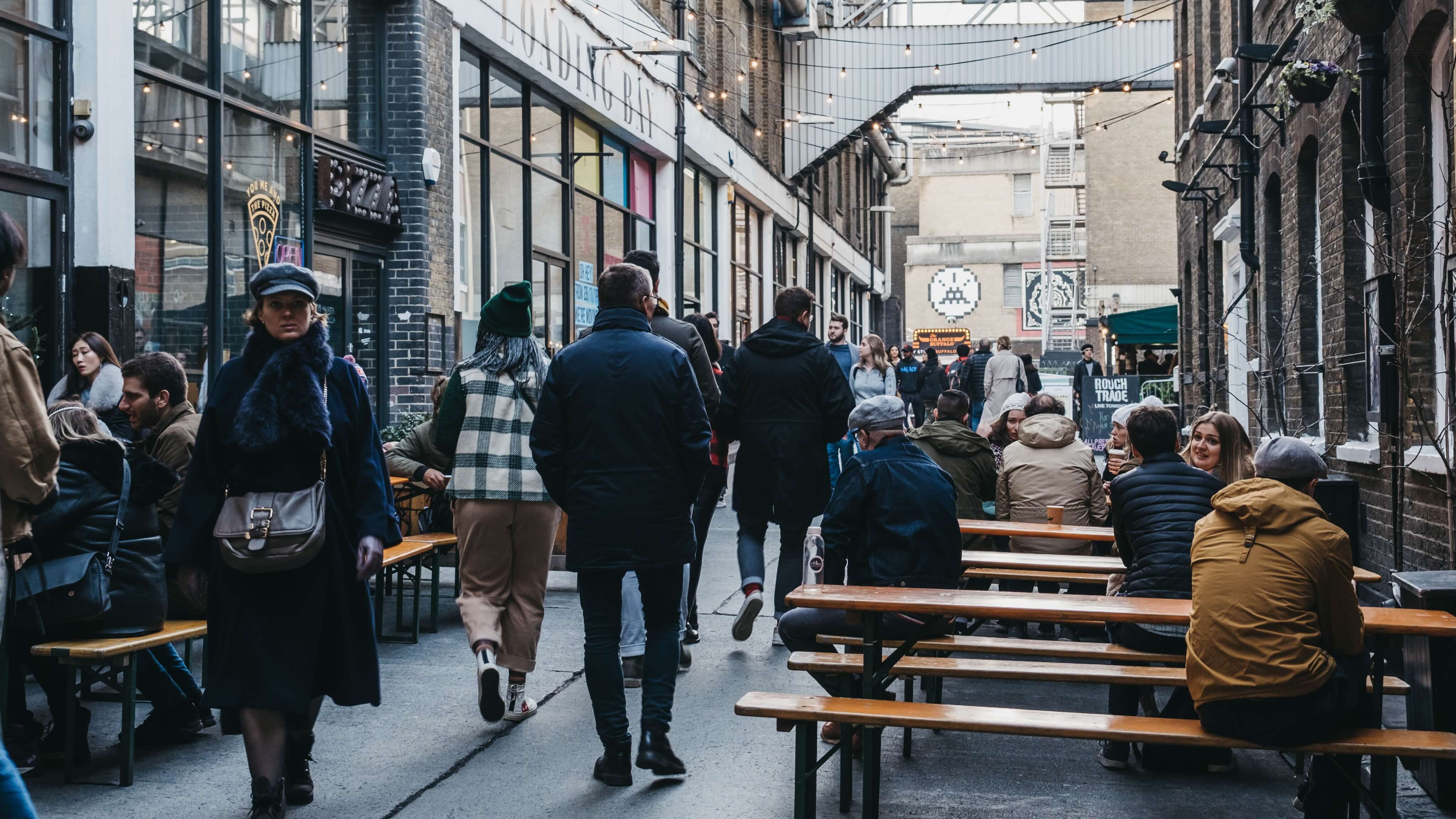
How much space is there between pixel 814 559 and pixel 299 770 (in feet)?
9.66

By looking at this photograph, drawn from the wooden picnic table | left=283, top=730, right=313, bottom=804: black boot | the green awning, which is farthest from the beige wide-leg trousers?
the green awning

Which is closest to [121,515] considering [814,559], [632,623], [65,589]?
[65,589]

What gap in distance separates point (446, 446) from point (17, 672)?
1.89 meters

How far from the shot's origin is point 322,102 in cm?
1220

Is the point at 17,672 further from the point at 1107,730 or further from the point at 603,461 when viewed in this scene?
the point at 1107,730

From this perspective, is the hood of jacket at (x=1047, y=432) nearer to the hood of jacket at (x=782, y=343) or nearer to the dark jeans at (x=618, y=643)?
the hood of jacket at (x=782, y=343)

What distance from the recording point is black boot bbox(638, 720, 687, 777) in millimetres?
5312

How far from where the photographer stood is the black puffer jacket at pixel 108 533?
5.28 m

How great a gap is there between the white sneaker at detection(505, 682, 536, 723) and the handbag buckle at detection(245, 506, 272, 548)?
2116 millimetres

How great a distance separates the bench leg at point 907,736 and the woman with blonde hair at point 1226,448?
1.57 m

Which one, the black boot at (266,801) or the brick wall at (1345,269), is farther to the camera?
the brick wall at (1345,269)

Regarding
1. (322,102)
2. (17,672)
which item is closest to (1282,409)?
(322,102)

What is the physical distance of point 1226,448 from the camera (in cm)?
624

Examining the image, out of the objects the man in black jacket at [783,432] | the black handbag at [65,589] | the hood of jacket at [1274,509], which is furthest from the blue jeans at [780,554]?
the black handbag at [65,589]
